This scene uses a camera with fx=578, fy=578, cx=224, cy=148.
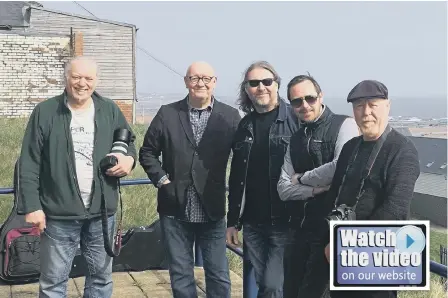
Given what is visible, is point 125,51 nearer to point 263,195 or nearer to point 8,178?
point 8,178

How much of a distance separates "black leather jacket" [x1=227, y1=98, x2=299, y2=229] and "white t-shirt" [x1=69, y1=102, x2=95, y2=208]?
80 centimetres

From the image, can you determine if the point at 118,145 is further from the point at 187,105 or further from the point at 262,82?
the point at 262,82

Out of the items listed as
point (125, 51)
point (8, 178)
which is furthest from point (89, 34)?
point (8, 178)

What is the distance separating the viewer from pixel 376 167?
229 centimetres

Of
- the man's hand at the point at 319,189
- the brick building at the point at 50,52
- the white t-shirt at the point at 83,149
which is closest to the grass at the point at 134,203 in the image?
the man's hand at the point at 319,189

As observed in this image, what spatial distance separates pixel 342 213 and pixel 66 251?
1623 mm

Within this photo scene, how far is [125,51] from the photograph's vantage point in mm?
23969

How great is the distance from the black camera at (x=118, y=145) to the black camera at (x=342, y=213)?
1.29m

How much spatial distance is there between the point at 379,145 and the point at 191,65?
4.61ft

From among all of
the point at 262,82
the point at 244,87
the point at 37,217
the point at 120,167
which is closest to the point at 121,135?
the point at 120,167

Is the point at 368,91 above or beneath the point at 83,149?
above

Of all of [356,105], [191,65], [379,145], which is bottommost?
[379,145]

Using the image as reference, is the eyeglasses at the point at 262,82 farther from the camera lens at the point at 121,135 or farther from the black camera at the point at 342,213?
the black camera at the point at 342,213

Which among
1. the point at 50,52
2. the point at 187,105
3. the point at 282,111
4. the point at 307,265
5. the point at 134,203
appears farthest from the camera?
the point at 50,52
